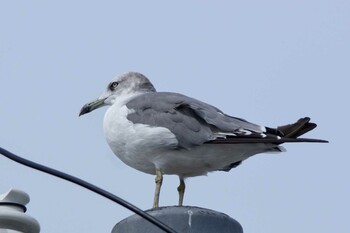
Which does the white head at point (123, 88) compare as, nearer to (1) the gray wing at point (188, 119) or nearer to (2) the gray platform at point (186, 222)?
(1) the gray wing at point (188, 119)

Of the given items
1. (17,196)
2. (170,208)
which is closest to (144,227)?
(170,208)

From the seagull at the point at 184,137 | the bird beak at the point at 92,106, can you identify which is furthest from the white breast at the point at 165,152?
the bird beak at the point at 92,106

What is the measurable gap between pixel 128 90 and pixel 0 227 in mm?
4532

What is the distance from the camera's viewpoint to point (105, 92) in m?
7.95

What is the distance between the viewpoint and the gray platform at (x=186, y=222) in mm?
3832

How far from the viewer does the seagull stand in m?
6.37

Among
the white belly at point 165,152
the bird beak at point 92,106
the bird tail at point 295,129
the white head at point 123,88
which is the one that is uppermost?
the white head at point 123,88

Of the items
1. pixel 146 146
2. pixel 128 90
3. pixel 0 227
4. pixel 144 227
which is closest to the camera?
pixel 0 227

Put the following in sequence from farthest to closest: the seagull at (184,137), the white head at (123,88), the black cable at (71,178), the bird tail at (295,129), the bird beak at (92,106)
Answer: the bird beak at (92,106), the white head at (123,88), the seagull at (184,137), the bird tail at (295,129), the black cable at (71,178)

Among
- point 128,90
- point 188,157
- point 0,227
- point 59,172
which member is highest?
point 128,90

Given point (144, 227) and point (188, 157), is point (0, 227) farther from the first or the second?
point (188, 157)

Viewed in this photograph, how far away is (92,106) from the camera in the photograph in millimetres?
7926

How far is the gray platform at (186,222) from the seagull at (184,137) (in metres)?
2.34

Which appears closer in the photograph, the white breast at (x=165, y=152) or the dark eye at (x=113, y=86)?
the white breast at (x=165, y=152)
